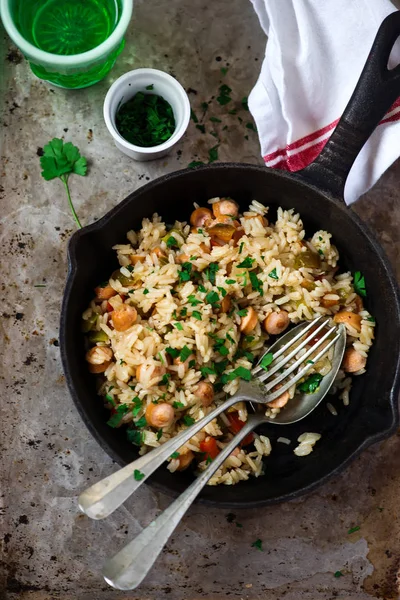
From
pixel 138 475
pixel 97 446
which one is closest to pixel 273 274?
pixel 138 475

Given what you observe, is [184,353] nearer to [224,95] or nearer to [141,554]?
[141,554]

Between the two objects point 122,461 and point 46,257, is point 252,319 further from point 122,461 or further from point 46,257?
point 46,257

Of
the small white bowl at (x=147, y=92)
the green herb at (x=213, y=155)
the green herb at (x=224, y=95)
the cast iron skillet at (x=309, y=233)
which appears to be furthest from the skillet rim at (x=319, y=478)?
the green herb at (x=224, y=95)

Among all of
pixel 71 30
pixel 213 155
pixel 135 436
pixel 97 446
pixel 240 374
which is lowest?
pixel 97 446

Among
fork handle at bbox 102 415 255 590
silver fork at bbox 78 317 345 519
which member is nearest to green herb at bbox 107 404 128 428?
silver fork at bbox 78 317 345 519

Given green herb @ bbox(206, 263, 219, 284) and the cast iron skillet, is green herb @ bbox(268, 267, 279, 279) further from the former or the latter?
the cast iron skillet

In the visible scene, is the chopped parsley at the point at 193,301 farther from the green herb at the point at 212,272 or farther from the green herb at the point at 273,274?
the green herb at the point at 273,274

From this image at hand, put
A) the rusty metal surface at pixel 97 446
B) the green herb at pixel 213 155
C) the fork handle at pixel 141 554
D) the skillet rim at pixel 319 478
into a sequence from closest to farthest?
the fork handle at pixel 141 554 < the skillet rim at pixel 319 478 < the rusty metal surface at pixel 97 446 < the green herb at pixel 213 155
